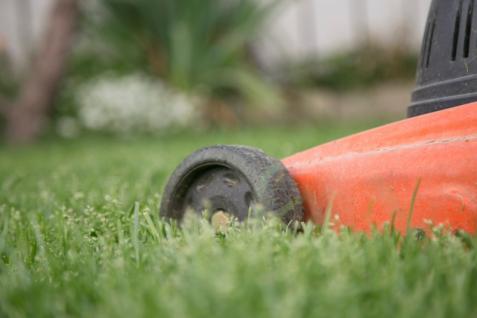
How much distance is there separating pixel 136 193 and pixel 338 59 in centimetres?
630

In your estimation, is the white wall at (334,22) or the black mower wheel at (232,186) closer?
the black mower wheel at (232,186)

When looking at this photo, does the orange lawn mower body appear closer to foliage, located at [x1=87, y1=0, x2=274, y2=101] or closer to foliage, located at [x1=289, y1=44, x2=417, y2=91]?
foliage, located at [x1=87, y1=0, x2=274, y2=101]

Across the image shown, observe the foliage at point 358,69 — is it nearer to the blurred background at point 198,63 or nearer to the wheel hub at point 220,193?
the blurred background at point 198,63

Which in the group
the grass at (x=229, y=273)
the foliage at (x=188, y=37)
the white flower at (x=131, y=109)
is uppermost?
the foliage at (x=188, y=37)

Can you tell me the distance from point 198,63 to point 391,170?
5.59 metres

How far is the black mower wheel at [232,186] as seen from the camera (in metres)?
1.35

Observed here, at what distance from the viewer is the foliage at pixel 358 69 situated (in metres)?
7.95

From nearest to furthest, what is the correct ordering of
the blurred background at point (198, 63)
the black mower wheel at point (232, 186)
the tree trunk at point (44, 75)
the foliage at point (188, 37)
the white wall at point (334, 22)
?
the black mower wheel at point (232, 186) < the tree trunk at point (44, 75) < the blurred background at point (198, 63) < the foliage at point (188, 37) < the white wall at point (334, 22)

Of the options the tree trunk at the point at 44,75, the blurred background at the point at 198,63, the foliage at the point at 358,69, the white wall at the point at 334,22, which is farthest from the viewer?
the white wall at the point at 334,22

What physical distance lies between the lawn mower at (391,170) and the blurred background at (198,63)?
486 centimetres

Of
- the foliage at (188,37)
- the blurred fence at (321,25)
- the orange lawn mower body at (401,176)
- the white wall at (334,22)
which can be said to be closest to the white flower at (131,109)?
the foliage at (188,37)

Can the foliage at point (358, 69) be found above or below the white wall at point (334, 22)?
below

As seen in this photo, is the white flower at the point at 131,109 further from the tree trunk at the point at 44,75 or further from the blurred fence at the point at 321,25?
the blurred fence at the point at 321,25

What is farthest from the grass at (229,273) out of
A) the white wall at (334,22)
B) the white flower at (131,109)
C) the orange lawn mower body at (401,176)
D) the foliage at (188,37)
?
the white wall at (334,22)
